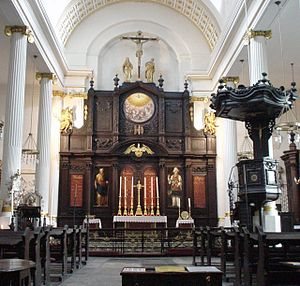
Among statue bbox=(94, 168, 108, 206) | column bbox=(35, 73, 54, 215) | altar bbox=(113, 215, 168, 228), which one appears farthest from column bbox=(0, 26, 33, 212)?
statue bbox=(94, 168, 108, 206)

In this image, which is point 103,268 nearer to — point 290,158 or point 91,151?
point 91,151

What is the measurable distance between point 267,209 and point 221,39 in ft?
26.4

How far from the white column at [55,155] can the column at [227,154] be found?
6.47 metres

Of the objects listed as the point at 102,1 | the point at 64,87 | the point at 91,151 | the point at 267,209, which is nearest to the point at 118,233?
the point at 91,151

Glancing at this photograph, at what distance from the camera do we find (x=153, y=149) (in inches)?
714

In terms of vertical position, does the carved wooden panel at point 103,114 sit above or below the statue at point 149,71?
below

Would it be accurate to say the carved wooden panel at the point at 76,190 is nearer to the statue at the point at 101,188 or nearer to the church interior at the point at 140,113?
the church interior at the point at 140,113

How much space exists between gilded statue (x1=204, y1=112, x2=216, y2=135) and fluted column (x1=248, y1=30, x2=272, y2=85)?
5.72 metres

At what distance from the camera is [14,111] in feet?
39.0

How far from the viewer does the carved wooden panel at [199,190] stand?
17.9 meters

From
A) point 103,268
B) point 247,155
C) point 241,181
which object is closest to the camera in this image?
point 241,181

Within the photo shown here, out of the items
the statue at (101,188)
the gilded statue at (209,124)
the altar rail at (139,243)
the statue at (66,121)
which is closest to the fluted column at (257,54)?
the altar rail at (139,243)

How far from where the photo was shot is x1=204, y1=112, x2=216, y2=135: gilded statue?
60.2 feet

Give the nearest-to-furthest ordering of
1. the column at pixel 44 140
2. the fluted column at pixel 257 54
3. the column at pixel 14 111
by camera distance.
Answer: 1. the column at pixel 14 111
2. the fluted column at pixel 257 54
3. the column at pixel 44 140
